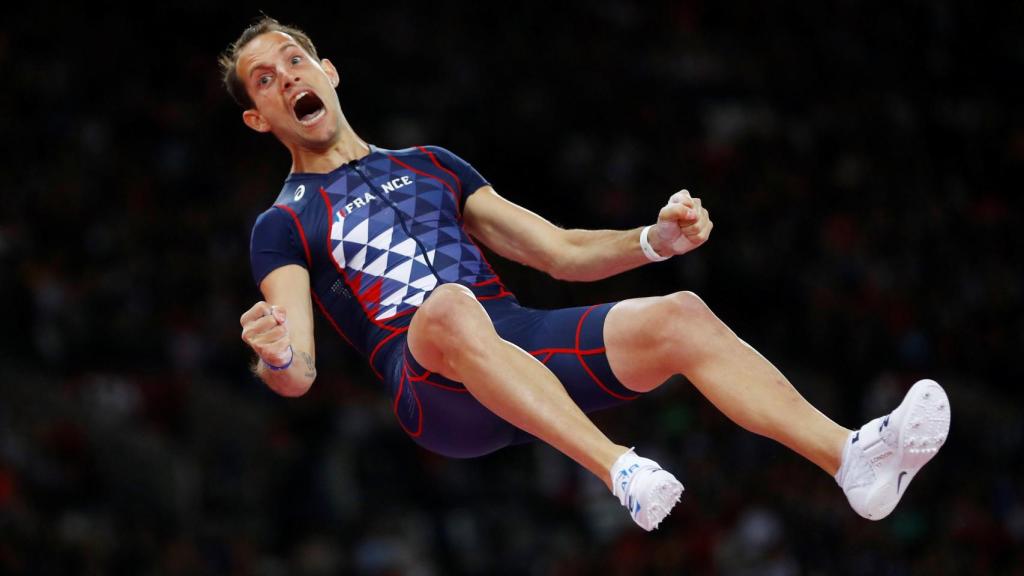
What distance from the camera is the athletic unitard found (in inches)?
203

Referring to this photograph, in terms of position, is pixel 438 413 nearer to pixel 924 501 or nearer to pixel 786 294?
pixel 924 501

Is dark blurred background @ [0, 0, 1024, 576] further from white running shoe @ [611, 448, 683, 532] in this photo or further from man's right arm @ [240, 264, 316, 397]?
white running shoe @ [611, 448, 683, 532]

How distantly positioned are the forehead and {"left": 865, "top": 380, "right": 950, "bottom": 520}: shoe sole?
3122mm

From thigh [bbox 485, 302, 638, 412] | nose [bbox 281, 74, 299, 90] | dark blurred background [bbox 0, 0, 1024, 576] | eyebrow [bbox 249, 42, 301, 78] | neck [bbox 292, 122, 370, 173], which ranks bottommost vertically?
dark blurred background [bbox 0, 0, 1024, 576]

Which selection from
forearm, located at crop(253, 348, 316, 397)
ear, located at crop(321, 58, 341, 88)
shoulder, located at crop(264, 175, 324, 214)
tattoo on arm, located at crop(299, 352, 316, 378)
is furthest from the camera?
ear, located at crop(321, 58, 341, 88)

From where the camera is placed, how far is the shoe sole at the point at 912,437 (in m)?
4.41

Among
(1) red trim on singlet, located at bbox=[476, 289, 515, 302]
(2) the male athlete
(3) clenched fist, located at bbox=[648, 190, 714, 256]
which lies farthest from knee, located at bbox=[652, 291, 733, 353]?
(1) red trim on singlet, located at bbox=[476, 289, 515, 302]

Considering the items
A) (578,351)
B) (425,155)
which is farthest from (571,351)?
(425,155)

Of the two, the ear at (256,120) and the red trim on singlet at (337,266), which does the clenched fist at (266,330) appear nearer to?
the red trim on singlet at (337,266)

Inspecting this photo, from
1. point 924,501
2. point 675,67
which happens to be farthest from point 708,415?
point 675,67

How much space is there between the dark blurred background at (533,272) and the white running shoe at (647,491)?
21.4 ft

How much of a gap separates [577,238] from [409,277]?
0.76m

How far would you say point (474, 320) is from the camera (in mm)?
4730

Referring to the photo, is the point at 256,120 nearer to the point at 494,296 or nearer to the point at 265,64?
the point at 265,64
